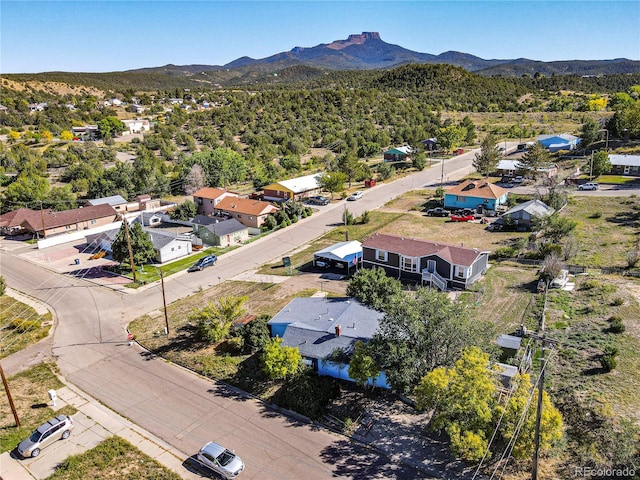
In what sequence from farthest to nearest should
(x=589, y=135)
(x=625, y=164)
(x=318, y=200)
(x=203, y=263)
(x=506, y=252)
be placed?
(x=589, y=135)
(x=625, y=164)
(x=318, y=200)
(x=203, y=263)
(x=506, y=252)

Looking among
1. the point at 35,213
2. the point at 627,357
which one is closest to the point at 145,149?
the point at 35,213

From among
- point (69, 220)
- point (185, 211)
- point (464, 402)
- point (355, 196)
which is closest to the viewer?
point (464, 402)

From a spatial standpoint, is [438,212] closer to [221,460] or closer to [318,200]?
[318,200]

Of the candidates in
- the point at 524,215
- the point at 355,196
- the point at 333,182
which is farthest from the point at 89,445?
the point at 355,196

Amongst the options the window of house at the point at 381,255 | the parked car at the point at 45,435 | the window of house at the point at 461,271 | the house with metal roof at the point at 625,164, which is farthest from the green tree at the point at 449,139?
the parked car at the point at 45,435

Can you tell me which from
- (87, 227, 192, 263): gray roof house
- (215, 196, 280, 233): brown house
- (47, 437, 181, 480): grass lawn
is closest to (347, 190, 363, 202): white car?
(215, 196, 280, 233): brown house

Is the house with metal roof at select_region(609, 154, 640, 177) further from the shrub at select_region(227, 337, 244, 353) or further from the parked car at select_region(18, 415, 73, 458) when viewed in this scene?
the parked car at select_region(18, 415, 73, 458)

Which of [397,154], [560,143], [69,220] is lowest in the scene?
[69,220]
